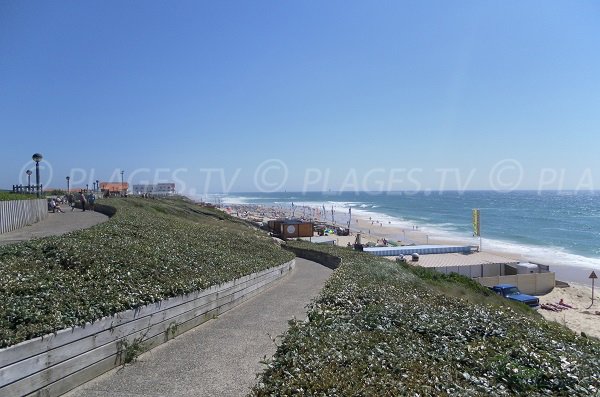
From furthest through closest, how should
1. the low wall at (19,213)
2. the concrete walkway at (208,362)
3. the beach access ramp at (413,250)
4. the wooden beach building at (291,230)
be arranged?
the wooden beach building at (291,230) → the beach access ramp at (413,250) → the low wall at (19,213) → the concrete walkway at (208,362)

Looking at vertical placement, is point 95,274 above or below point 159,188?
above

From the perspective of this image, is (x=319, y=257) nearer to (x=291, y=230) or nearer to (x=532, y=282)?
(x=532, y=282)

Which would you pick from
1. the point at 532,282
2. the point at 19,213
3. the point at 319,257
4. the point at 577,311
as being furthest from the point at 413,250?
the point at 19,213

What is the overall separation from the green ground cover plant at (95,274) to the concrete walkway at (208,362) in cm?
71

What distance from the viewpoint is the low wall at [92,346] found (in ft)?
14.0

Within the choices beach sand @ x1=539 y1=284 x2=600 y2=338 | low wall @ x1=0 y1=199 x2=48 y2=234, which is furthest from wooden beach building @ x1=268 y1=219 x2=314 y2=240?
low wall @ x1=0 y1=199 x2=48 y2=234

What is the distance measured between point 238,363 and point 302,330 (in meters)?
0.99

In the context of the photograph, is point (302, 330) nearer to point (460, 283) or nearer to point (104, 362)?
point (104, 362)

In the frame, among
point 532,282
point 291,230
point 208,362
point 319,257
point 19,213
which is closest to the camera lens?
point 208,362

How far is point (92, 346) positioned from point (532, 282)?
82.8ft

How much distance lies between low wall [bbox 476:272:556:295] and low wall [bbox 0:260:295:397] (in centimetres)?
2078

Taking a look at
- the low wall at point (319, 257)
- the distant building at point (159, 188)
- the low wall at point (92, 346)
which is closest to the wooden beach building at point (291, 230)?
Answer: the low wall at point (319, 257)

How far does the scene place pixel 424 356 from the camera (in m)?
4.78

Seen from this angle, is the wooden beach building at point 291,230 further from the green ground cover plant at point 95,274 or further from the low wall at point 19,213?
the green ground cover plant at point 95,274
